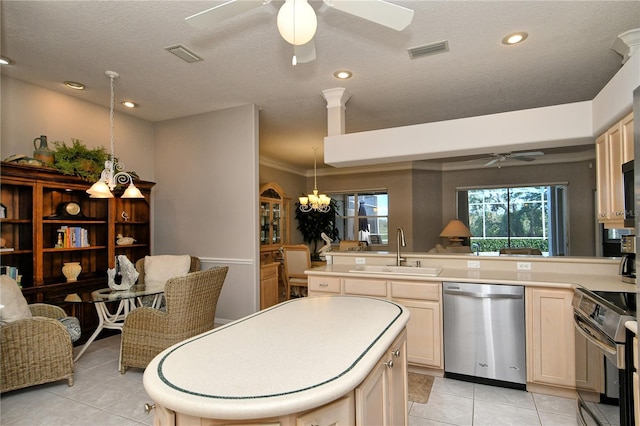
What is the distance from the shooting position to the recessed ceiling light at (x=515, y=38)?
2.54 meters

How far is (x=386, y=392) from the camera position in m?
1.37

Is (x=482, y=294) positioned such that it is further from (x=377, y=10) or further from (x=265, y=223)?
(x=265, y=223)

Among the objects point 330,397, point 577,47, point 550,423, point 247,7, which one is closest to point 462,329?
point 550,423

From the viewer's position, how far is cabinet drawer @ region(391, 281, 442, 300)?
2.89 meters

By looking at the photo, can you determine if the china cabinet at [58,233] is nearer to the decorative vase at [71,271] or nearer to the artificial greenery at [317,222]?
the decorative vase at [71,271]

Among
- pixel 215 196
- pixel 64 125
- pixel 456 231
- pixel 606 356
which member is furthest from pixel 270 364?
pixel 456 231

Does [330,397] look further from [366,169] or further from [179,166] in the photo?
[366,169]

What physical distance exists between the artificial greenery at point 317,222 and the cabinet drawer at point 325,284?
467 cm

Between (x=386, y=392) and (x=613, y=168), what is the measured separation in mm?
2432

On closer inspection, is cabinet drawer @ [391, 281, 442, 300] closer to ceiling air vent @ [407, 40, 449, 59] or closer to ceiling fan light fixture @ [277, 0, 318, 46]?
ceiling air vent @ [407, 40, 449, 59]

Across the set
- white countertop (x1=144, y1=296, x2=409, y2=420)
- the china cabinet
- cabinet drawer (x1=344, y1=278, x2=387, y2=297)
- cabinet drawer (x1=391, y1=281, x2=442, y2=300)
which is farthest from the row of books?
cabinet drawer (x1=391, y1=281, x2=442, y2=300)

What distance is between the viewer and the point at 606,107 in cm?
248

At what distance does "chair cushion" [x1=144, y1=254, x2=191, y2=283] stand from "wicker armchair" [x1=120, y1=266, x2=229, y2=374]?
3.08 feet

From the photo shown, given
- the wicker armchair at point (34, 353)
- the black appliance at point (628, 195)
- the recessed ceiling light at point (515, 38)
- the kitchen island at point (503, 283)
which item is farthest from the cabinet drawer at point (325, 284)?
the recessed ceiling light at point (515, 38)
